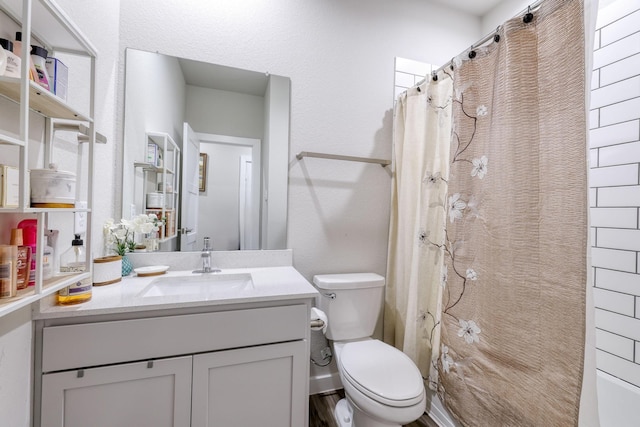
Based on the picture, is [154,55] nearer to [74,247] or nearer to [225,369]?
[74,247]

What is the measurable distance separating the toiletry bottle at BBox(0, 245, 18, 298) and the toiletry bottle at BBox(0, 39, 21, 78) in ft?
1.41

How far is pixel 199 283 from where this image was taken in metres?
1.38

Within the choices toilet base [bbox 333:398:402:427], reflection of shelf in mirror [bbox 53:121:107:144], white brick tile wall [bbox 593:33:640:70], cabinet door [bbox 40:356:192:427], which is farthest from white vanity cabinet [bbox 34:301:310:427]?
white brick tile wall [bbox 593:33:640:70]

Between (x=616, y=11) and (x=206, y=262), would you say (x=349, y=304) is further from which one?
(x=616, y=11)

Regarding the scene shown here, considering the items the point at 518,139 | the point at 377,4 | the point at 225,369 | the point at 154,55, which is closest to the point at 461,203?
the point at 518,139

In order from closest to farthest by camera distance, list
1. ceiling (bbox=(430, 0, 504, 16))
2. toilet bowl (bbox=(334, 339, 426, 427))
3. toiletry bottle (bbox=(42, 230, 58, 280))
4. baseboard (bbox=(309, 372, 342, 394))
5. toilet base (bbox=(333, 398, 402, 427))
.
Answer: toiletry bottle (bbox=(42, 230, 58, 280)) → toilet bowl (bbox=(334, 339, 426, 427)) → toilet base (bbox=(333, 398, 402, 427)) → baseboard (bbox=(309, 372, 342, 394)) → ceiling (bbox=(430, 0, 504, 16))

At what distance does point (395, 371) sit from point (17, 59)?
1667 millimetres

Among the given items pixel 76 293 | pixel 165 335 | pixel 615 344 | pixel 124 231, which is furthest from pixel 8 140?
pixel 615 344

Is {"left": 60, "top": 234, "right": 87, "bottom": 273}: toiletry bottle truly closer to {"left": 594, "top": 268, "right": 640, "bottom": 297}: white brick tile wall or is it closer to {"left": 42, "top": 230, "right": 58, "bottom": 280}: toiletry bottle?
{"left": 42, "top": 230, "right": 58, "bottom": 280}: toiletry bottle

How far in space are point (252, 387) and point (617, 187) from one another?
1909 millimetres

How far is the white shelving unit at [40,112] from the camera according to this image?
663 mm

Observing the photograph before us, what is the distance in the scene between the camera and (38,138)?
888 millimetres

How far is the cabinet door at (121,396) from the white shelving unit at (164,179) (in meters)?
0.69

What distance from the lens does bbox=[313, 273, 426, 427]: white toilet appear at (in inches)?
43.6
